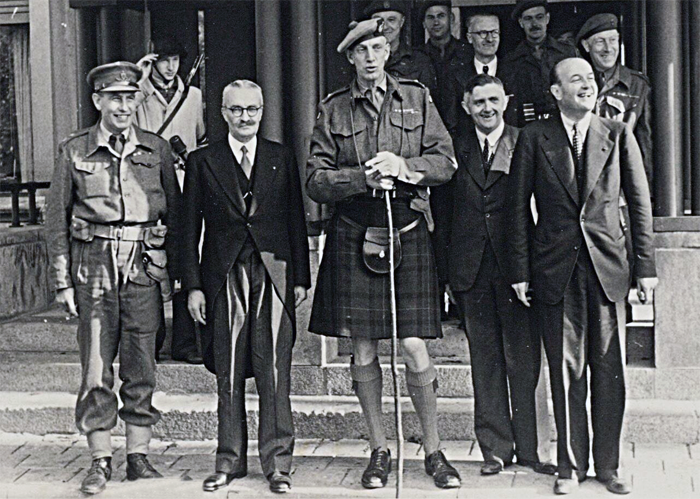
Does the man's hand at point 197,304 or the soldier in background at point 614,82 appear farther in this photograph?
the soldier in background at point 614,82

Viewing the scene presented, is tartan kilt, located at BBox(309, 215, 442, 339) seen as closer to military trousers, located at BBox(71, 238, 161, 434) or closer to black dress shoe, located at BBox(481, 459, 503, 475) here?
black dress shoe, located at BBox(481, 459, 503, 475)

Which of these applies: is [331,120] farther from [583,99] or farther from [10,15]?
[10,15]

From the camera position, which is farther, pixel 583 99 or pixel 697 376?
pixel 697 376

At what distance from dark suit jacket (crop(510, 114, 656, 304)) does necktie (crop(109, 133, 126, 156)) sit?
6.44 ft

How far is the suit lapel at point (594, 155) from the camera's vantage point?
A: 5.82m

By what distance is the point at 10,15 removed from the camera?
9.62m

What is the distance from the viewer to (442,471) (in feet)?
19.6

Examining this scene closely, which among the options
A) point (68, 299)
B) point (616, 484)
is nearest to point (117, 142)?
point (68, 299)

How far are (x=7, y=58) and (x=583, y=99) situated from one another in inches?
218

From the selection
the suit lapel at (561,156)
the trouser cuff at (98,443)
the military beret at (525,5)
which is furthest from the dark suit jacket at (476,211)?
the trouser cuff at (98,443)

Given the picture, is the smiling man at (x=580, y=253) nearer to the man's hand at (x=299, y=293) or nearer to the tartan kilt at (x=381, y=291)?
the tartan kilt at (x=381, y=291)

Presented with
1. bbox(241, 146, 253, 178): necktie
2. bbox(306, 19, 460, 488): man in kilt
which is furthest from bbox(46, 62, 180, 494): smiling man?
bbox(306, 19, 460, 488): man in kilt

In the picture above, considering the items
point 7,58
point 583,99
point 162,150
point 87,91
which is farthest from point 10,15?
point 583,99

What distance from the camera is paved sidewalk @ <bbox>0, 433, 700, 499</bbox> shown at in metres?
5.92
